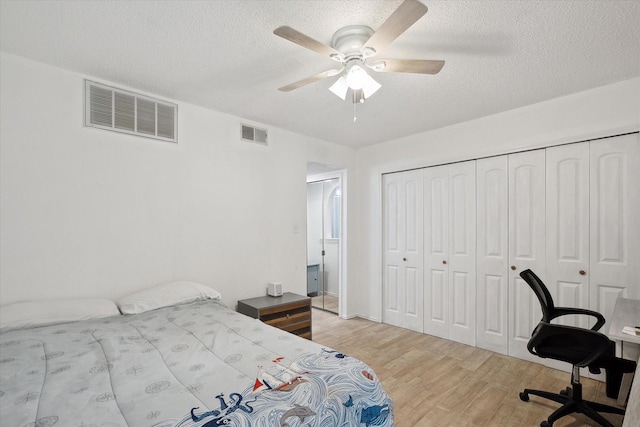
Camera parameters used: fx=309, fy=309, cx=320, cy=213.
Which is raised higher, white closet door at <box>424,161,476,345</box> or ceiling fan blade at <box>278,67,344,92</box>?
ceiling fan blade at <box>278,67,344,92</box>

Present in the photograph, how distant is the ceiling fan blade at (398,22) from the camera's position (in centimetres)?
130

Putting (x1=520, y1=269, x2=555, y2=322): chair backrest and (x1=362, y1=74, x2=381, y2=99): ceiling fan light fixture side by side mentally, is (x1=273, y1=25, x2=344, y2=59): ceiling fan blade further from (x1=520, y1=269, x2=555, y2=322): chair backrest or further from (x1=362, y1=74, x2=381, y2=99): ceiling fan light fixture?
(x1=520, y1=269, x2=555, y2=322): chair backrest

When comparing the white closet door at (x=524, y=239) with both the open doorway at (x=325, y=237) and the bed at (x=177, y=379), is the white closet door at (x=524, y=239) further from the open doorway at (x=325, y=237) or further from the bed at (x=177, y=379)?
the bed at (x=177, y=379)

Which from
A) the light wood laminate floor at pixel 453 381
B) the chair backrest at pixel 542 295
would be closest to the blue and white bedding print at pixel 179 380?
the light wood laminate floor at pixel 453 381

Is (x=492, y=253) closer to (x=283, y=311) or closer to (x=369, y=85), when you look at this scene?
(x=283, y=311)

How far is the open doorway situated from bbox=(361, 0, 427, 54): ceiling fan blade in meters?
3.07

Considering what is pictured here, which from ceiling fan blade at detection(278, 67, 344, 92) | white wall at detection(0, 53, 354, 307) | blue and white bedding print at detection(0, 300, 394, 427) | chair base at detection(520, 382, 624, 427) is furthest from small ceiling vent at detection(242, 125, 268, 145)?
chair base at detection(520, 382, 624, 427)

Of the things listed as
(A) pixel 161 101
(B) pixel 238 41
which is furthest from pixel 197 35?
(A) pixel 161 101

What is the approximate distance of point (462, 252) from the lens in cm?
359

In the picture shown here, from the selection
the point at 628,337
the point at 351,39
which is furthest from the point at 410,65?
the point at 628,337

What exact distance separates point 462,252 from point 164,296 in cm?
312

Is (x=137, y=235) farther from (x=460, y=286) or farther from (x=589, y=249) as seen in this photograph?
(x=589, y=249)

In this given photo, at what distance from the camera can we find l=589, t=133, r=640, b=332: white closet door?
100 inches

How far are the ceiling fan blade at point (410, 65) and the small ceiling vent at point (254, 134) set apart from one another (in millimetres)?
1937
